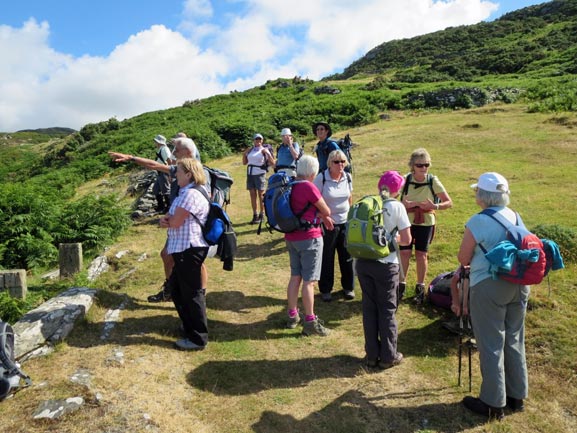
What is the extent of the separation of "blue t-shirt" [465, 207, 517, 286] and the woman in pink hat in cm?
88

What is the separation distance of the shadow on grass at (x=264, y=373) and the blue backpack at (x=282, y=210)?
4.89ft

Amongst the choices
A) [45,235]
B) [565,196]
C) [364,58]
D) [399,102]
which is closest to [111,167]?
[45,235]

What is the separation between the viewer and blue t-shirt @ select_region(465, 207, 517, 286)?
3.40m

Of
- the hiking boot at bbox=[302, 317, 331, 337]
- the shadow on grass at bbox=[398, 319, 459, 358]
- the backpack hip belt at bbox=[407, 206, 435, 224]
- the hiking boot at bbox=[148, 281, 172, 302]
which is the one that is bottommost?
the shadow on grass at bbox=[398, 319, 459, 358]

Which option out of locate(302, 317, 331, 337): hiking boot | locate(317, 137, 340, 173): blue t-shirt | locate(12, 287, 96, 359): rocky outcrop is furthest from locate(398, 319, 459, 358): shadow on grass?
locate(12, 287, 96, 359): rocky outcrop

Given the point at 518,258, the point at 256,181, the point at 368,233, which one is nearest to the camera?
the point at 518,258

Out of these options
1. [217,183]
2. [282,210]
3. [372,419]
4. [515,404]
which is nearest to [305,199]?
[282,210]

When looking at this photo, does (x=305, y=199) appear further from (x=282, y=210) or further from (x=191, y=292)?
(x=191, y=292)

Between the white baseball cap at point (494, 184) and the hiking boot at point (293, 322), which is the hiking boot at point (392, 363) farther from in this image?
the white baseball cap at point (494, 184)

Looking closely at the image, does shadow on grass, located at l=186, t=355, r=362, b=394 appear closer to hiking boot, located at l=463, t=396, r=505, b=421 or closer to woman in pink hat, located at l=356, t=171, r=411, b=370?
woman in pink hat, located at l=356, t=171, r=411, b=370

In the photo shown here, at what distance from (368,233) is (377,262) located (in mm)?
359

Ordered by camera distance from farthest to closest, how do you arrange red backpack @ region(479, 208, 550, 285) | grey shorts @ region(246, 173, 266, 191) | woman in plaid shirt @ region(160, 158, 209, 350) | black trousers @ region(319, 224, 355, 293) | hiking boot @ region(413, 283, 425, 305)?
grey shorts @ region(246, 173, 266, 191), black trousers @ region(319, 224, 355, 293), hiking boot @ region(413, 283, 425, 305), woman in plaid shirt @ region(160, 158, 209, 350), red backpack @ region(479, 208, 550, 285)

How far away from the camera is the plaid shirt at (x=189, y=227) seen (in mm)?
4414

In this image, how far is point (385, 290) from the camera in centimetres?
426
